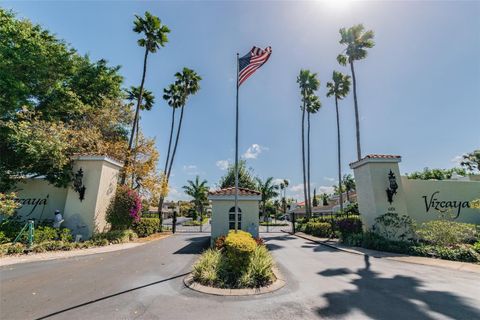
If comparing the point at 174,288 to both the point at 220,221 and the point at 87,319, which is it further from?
the point at 220,221

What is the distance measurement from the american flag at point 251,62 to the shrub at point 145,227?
1555 cm

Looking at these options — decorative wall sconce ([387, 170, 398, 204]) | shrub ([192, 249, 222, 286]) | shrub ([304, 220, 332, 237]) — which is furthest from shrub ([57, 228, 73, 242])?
decorative wall sconce ([387, 170, 398, 204])

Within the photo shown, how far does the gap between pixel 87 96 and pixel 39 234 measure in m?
12.4

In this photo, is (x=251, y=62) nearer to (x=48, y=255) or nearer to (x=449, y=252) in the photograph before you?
(x=449, y=252)

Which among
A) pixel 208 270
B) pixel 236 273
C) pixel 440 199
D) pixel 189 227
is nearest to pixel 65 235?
pixel 208 270

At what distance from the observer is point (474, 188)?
16031mm

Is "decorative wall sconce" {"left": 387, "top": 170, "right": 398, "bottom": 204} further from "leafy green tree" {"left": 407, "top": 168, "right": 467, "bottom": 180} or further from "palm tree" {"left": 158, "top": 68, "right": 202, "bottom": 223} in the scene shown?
"leafy green tree" {"left": 407, "top": 168, "right": 467, "bottom": 180}

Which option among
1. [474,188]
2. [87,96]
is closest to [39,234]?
[87,96]

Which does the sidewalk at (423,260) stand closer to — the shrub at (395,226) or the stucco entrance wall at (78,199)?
the shrub at (395,226)

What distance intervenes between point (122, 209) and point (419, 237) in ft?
60.9

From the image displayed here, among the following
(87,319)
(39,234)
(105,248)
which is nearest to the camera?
(87,319)

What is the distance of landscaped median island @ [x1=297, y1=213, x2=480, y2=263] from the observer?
10.5 meters

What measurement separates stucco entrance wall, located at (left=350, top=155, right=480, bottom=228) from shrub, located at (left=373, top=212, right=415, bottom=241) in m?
0.42

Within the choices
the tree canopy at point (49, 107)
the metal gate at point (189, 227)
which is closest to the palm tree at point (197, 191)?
the metal gate at point (189, 227)
